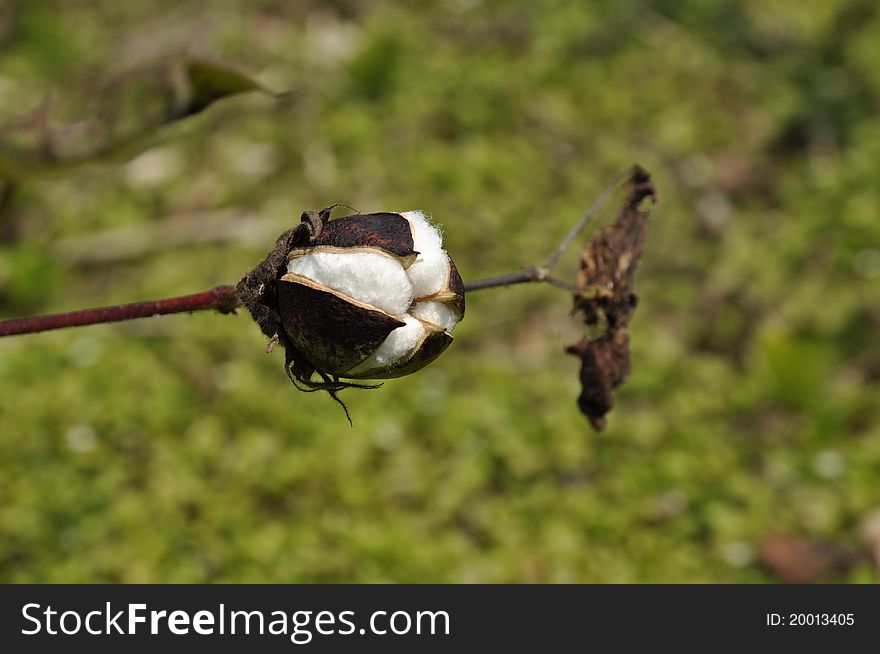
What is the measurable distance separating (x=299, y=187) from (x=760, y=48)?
129cm

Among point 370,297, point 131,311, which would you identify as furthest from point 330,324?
point 131,311

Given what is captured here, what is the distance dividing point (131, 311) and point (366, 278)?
0.18m

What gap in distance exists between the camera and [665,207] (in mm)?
2361

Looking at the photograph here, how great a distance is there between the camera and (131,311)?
0.75 meters

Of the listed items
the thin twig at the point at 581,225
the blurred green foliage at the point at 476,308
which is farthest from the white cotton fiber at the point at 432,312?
the blurred green foliage at the point at 476,308

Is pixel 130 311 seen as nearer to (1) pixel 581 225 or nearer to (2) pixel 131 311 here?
(2) pixel 131 311

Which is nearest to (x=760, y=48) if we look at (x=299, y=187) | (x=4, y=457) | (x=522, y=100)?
(x=522, y=100)

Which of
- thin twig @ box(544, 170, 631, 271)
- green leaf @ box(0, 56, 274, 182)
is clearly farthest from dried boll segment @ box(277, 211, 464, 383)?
green leaf @ box(0, 56, 274, 182)

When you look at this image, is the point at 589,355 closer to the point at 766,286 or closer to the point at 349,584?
the point at 349,584

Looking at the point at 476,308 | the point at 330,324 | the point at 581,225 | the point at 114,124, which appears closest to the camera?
the point at 330,324

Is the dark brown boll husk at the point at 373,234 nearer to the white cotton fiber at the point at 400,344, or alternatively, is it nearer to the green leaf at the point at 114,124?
the white cotton fiber at the point at 400,344

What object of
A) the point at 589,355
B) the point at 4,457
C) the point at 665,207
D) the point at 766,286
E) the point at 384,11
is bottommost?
the point at 589,355

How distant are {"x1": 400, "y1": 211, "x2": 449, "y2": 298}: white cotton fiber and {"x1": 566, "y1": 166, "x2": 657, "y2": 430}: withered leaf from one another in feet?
0.71

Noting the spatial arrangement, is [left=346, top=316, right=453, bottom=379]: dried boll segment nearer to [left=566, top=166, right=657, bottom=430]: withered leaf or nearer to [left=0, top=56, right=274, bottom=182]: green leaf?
[left=566, top=166, right=657, bottom=430]: withered leaf
